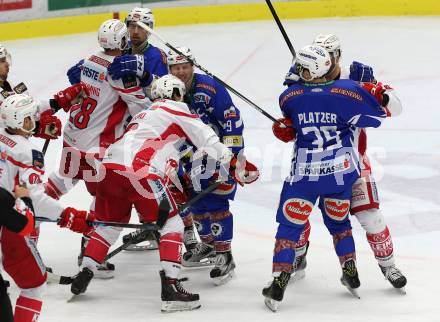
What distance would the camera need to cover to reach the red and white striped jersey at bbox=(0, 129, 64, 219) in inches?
208

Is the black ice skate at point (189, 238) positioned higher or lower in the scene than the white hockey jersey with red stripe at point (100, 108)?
lower

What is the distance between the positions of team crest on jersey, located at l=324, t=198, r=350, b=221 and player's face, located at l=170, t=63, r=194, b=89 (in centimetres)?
114

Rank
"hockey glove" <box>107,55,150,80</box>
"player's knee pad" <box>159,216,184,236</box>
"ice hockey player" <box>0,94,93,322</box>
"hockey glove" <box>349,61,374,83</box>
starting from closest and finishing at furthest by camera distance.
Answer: "ice hockey player" <box>0,94,93,322</box> < "player's knee pad" <box>159,216,184,236</box> < "hockey glove" <box>349,61,374,83</box> < "hockey glove" <box>107,55,150,80</box>

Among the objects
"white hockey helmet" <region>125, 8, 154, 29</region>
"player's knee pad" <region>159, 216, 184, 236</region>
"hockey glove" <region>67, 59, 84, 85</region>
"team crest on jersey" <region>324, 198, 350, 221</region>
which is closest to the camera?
"player's knee pad" <region>159, 216, 184, 236</region>

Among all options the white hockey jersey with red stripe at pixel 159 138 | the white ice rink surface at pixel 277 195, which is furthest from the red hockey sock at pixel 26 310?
the white hockey jersey with red stripe at pixel 159 138

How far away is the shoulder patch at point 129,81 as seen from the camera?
656 cm

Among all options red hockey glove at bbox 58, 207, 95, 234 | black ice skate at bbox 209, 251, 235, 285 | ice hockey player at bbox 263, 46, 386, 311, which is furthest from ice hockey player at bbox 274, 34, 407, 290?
red hockey glove at bbox 58, 207, 95, 234

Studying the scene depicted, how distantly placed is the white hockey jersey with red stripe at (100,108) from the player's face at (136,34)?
42 centimetres

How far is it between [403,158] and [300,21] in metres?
4.64

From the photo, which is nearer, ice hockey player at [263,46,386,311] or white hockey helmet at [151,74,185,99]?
ice hockey player at [263,46,386,311]

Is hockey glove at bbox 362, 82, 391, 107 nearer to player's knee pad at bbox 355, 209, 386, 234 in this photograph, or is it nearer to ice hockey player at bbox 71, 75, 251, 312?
player's knee pad at bbox 355, 209, 386, 234

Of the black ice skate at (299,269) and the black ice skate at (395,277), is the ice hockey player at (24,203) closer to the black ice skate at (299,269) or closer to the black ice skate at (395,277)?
the black ice skate at (299,269)

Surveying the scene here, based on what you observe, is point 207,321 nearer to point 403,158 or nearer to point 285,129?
point 285,129

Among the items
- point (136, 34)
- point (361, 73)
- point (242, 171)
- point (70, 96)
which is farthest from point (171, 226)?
point (136, 34)
